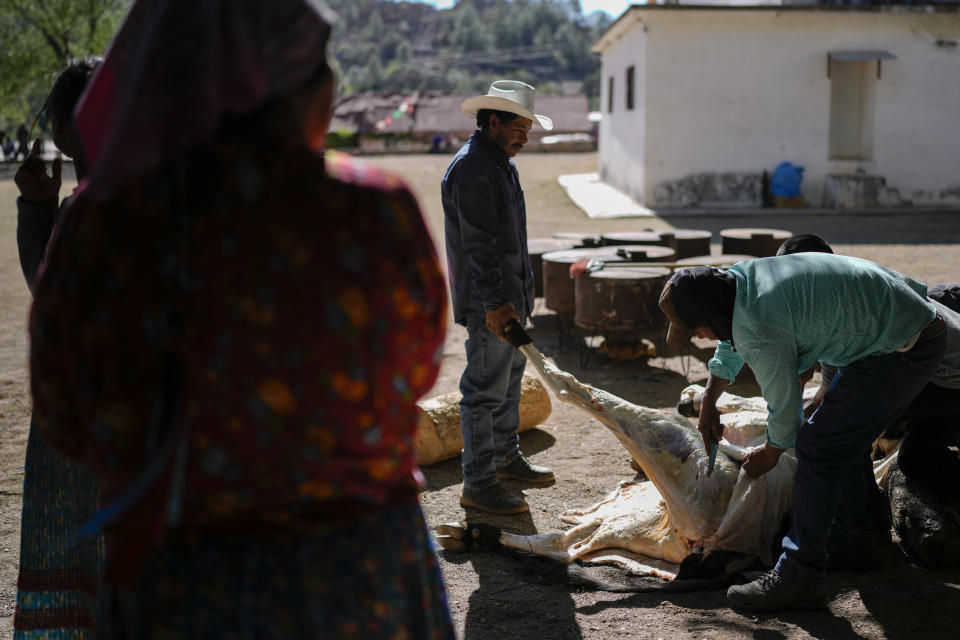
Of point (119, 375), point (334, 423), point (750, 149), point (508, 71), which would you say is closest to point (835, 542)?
point (334, 423)

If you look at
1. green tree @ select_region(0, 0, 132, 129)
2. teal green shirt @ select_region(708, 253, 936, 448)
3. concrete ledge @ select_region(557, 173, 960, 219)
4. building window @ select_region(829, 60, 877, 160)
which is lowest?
concrete ledge @ select_region(557, 173, 960, 219)

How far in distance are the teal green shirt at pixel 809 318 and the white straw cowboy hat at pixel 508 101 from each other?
Result: 1.71 metres

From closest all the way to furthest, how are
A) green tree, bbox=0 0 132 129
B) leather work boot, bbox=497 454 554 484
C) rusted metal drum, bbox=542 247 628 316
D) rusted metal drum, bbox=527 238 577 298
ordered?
leather work boot, bbox=497 454 554 484 < rusted metal drum, bbox=542 247 628 316 < rusted metal drum, bbox=527 238 577 298 < green tree, bbox=0 0 132 129

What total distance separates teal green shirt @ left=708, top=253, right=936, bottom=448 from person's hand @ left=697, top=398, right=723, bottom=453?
43 centimetres

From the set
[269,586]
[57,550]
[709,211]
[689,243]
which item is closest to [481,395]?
[57,550]

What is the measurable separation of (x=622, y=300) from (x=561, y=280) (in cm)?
94

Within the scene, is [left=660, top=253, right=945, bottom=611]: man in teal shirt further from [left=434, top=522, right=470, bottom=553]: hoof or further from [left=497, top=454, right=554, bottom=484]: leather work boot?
[left=497, top=454, right=554, bottom=484]: leather work boot

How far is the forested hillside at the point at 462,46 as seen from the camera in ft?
267

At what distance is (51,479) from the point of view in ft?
8.06

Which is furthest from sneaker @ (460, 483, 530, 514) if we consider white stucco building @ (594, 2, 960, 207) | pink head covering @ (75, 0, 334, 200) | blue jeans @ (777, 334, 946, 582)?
white stucco building @ (594, 2, 960, 207)

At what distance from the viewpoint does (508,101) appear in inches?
168

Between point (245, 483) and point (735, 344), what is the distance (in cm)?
207

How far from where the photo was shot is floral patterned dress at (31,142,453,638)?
130 centimetres

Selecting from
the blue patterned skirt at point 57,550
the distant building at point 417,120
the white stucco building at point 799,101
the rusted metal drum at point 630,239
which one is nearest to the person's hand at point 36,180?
the blue patterned skirt at point 57,550
